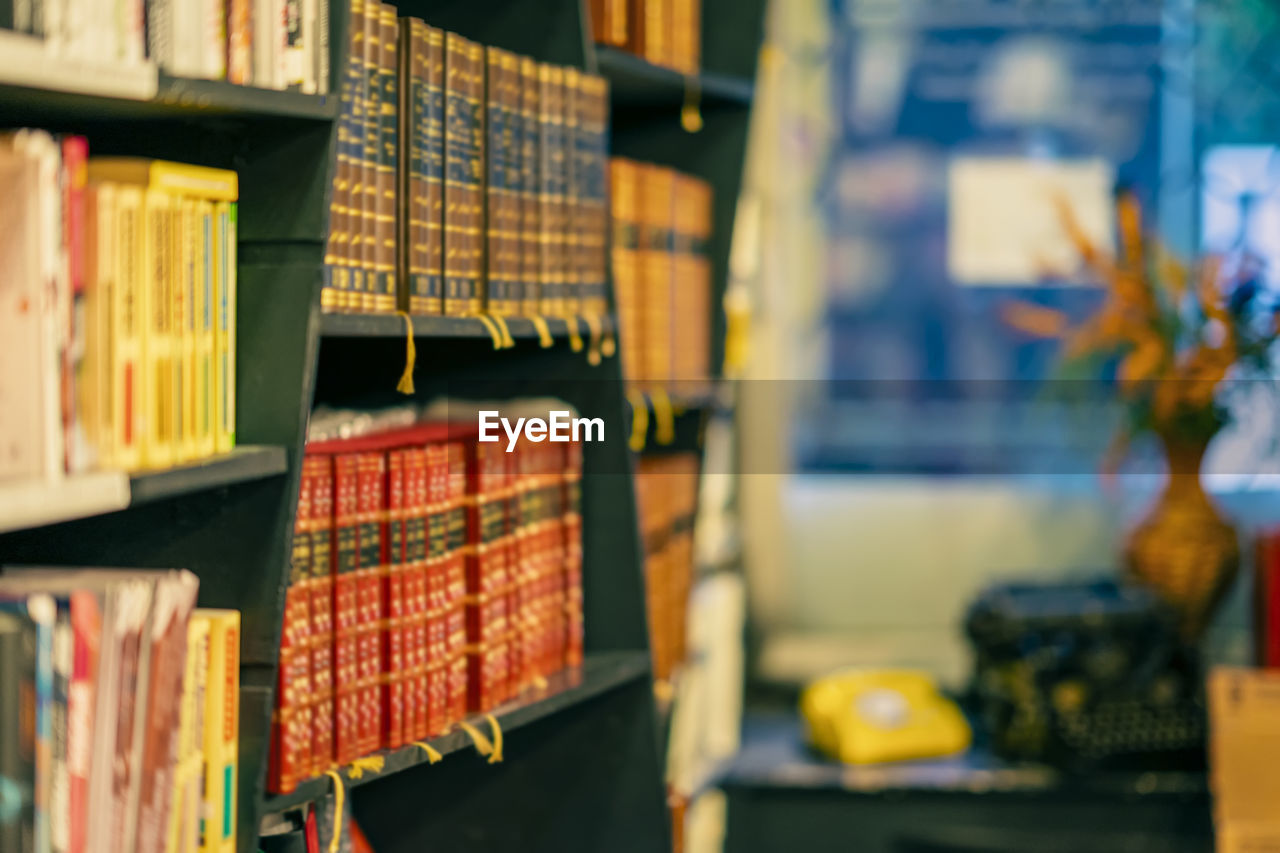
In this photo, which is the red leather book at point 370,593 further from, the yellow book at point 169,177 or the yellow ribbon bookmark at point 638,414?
the yellow ribbon bookmark at point 638,414

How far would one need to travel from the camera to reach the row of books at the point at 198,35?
1.01 meters

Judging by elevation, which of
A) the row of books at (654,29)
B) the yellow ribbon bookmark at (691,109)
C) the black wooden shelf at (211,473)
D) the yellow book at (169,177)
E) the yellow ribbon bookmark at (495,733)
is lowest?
the yellow ribbon bookmark at (495,733)

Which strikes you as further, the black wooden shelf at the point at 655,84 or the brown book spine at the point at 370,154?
the black wooden shelf at the point at 655,84

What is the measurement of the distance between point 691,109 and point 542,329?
923 millimetres

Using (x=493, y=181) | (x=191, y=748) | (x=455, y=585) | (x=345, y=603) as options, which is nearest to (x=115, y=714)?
(x=191, y=748)

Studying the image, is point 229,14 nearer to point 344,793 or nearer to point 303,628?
point 303,628

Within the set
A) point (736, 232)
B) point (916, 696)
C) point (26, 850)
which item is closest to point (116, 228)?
point (26, 850)

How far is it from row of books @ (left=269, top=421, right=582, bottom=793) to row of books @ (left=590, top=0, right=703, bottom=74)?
2.30ft

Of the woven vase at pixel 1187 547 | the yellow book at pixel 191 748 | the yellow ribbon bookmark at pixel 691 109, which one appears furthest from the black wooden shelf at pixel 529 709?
the woven vase at pixel 1187 547

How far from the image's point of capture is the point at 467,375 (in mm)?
1925

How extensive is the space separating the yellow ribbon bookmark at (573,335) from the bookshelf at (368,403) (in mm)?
15

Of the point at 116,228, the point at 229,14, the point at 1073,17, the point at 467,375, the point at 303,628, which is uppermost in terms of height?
the point at 1073,17

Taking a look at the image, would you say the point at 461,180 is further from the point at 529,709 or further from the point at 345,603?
the point at 529,709

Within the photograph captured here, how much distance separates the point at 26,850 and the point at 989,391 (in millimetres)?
2726
